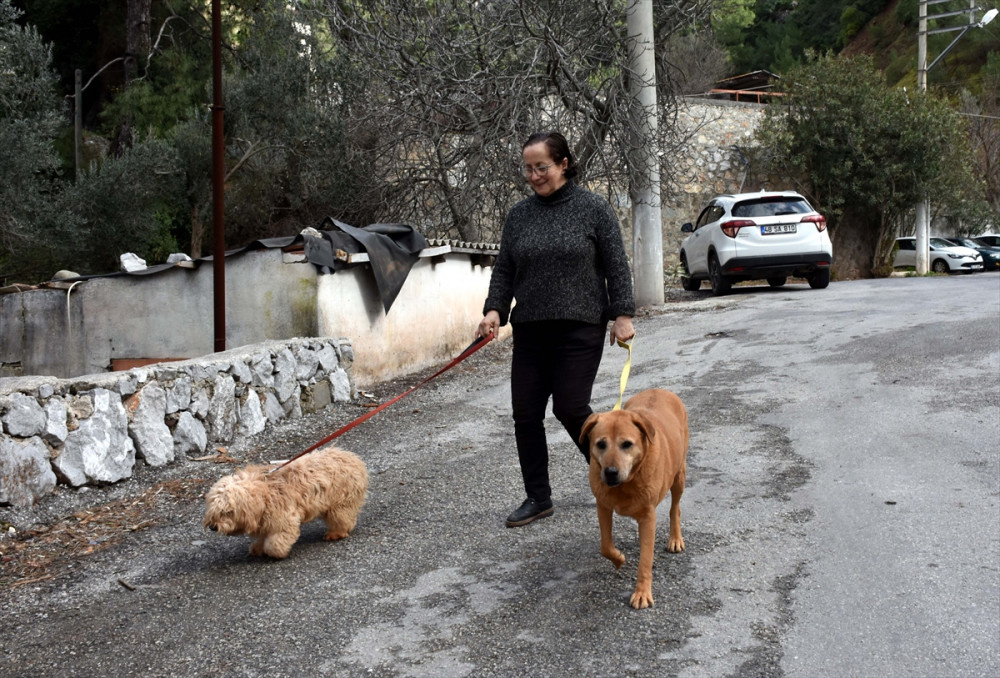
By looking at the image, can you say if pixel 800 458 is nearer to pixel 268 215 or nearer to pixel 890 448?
pixel 890 448

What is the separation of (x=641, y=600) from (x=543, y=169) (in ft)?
7.27

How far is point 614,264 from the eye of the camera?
4848 millimetres

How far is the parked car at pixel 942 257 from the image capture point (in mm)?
29125

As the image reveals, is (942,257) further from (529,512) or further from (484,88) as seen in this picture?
(529,512)

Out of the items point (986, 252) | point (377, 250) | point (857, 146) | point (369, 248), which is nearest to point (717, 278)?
point (377, 250)

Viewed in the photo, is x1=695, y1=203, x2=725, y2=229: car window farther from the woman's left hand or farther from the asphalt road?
the woman's left hand

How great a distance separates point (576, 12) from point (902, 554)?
13.2 metres

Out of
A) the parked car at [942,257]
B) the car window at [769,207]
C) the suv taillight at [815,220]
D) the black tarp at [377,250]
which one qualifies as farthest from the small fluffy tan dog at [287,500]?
the parked car at [942,257]

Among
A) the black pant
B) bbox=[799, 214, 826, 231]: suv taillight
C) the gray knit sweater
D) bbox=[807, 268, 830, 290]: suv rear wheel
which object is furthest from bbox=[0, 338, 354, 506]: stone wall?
bbox=[807, 268, 830, 290]: suv rear wheel

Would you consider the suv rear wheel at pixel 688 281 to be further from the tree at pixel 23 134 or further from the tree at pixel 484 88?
the tree at pixel 23 134

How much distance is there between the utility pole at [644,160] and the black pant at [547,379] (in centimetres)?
1099

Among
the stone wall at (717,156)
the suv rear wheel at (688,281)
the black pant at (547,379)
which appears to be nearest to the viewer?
the black pant at (547,379)

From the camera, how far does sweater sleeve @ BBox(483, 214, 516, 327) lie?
5.11 meters

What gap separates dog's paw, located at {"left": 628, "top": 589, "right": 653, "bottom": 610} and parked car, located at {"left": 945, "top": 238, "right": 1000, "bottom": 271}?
31.6 meters
